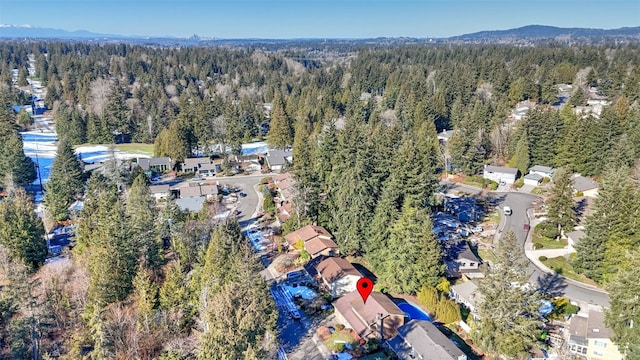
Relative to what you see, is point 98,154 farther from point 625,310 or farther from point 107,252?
point 625,310

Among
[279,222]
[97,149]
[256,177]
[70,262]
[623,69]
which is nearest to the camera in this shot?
[70,262]

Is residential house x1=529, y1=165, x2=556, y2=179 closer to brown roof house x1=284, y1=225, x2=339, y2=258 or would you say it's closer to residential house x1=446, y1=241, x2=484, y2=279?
residential house x1=446, y1=241, x2=484, y2=279

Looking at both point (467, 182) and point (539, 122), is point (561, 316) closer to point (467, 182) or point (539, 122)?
point (467, 182)

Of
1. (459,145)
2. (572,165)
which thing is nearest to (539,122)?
(572,165)

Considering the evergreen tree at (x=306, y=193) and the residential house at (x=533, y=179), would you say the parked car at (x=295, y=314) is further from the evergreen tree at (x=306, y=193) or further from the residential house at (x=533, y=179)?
the residential house at (x=533, y=179)

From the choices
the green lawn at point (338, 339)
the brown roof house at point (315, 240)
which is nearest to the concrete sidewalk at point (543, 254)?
the brown roof house at point (315, 240)

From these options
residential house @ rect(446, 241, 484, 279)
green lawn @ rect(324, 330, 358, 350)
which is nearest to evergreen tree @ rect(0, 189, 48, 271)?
green lawn @ rect(324, 330, 358, 350)
